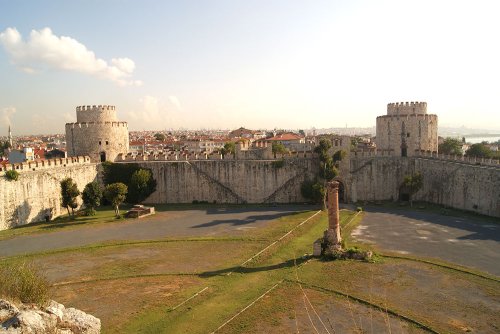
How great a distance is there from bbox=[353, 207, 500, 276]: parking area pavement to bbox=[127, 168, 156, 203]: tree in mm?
18250

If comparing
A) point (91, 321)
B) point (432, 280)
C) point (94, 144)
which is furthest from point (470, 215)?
point (94, 144)

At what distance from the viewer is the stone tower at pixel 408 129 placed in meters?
36.1

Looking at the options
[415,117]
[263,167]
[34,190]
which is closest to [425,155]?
[415,117]

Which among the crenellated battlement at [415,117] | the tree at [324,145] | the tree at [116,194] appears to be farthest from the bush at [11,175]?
the crenellated battlement at [415,117]

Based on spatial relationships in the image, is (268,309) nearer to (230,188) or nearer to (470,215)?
(470,215)

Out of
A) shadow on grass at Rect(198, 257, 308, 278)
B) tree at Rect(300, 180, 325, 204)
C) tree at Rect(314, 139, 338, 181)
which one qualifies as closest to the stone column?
shadow on grass at Rect(198, 257, 308, 278)

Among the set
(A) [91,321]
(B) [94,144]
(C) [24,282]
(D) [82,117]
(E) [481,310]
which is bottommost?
(E) [481,310]

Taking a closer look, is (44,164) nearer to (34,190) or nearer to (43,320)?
(34,190)

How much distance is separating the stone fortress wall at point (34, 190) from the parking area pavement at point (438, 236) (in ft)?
71.8

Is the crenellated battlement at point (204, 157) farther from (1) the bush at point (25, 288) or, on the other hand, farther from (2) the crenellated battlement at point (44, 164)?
(1) the bush at point (25, 288)

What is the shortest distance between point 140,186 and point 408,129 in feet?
79.5

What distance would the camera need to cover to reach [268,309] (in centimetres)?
1346

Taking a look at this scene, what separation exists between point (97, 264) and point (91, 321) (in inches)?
391

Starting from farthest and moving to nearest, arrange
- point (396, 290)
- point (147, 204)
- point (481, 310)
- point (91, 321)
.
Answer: point (147, 204) < point (396, 290) < point (481, 310) < point (91, 321)
